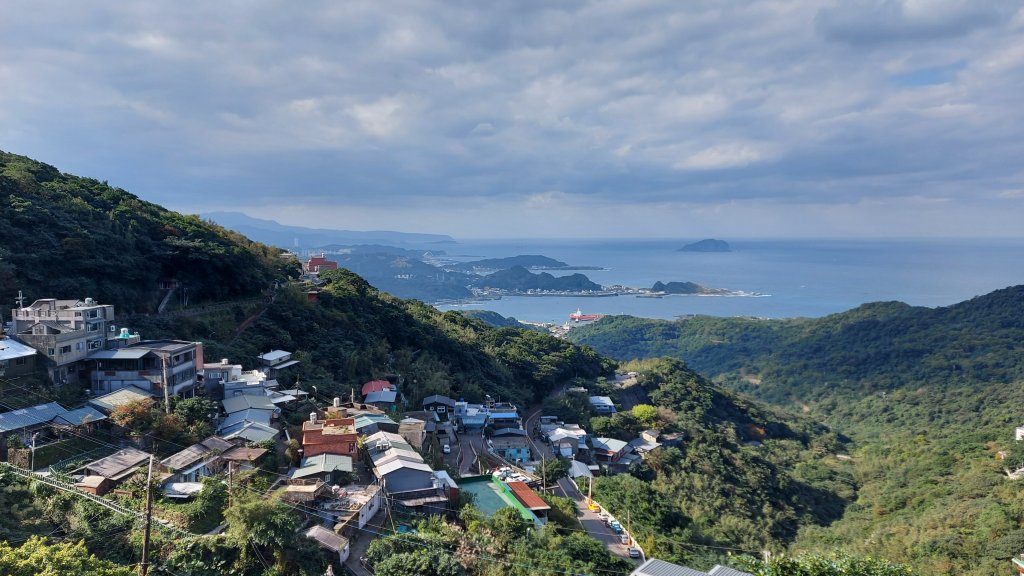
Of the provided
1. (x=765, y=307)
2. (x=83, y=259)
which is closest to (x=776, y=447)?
(x=83, y=259)

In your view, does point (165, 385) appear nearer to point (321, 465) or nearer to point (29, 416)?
point (29, 416)

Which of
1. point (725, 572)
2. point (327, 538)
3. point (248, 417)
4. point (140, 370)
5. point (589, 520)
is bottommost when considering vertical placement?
point (589, 520)

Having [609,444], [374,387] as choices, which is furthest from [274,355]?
[609,444]

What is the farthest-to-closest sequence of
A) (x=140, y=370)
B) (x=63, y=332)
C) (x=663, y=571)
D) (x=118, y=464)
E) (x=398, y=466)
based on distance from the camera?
(x=140, y=370) < (x=63, y=332) < (x=398, y=466) < (x=118, y=464) < (x=663, y=571)

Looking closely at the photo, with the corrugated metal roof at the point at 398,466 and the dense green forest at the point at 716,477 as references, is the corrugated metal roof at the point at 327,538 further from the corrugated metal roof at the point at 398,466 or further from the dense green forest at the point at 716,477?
the dense green forest at the point at 716,477

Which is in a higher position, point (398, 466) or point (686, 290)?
point (398, 466)

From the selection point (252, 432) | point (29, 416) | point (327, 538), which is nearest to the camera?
point (327, 538)

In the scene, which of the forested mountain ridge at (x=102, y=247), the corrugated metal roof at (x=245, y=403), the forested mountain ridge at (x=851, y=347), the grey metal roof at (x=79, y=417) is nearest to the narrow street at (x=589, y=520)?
the corrugated metal roof at (x=245, y=403)
